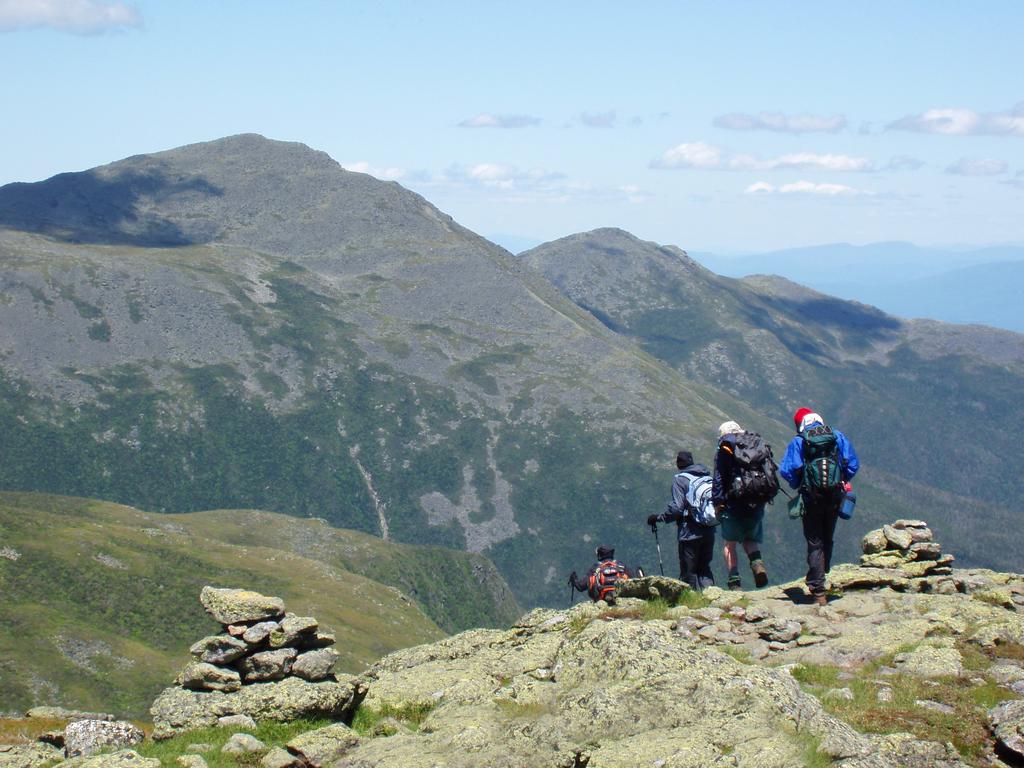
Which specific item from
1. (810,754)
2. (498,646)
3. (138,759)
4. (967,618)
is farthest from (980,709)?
(138,759)

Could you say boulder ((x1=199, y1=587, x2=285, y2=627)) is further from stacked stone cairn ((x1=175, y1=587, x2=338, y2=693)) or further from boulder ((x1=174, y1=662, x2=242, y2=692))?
boulder ((x1=174, y1=662, x2=242, y2=692))

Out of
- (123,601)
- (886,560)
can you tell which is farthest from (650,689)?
(123,601)

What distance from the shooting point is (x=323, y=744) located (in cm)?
1822

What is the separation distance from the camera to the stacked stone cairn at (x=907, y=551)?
109 ft

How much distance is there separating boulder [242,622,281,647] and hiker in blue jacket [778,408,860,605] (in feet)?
47.4

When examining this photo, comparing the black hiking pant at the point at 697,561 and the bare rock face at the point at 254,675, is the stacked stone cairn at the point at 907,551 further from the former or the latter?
the bare rock face at the point at 254,675

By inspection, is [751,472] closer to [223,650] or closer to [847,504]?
[847,504]

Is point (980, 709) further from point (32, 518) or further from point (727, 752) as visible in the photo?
point (32, 518)

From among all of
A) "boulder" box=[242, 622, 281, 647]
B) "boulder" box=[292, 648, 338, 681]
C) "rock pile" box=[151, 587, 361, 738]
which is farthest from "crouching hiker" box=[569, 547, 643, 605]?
"boulder" box=[242, 622, 281, 647]

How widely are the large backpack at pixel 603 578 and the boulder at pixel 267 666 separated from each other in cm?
1058

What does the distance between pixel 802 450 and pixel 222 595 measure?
1631 cm

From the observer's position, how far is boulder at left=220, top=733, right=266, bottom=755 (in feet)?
60.0

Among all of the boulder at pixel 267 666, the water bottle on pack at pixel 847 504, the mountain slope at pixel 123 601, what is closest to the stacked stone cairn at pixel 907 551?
the water bottle on pack at pixel 847 504

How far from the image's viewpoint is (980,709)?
17.8 metres
